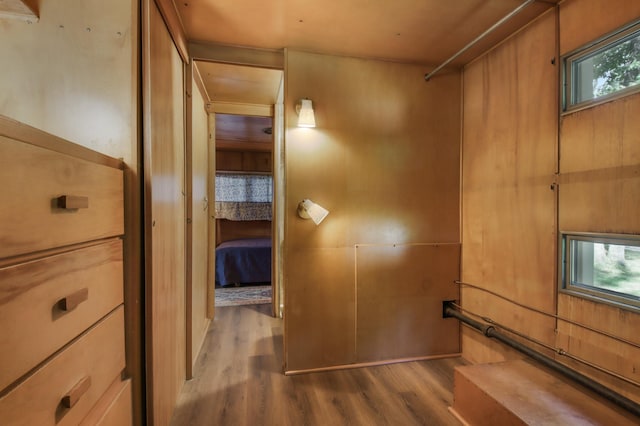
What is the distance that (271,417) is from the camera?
1625mm

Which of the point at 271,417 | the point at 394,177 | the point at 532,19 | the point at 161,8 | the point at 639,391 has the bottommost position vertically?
the point at 271,417

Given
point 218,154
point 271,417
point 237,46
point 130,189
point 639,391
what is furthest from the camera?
point 218,154

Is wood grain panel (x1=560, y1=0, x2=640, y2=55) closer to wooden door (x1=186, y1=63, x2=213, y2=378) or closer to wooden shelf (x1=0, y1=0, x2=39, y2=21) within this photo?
wooden door (x1=186, y1=63, x2=213, y2=378)

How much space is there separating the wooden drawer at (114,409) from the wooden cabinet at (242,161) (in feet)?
15.8

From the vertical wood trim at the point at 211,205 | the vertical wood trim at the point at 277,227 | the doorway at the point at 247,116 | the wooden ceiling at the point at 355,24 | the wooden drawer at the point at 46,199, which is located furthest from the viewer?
the vertical wood trim at the point at 277,227

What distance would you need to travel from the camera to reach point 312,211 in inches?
78.1

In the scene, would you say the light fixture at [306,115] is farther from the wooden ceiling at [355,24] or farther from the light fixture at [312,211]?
the light fixture at [312,211]

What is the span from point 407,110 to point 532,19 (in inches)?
34.2

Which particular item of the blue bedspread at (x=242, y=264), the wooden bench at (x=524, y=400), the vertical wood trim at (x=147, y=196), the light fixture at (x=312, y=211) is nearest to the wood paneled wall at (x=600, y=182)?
the wooden bench at (x=524, y=400)

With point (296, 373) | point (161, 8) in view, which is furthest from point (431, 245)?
point (161, 8)

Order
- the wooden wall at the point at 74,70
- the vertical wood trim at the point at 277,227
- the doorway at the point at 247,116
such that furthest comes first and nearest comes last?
the vertical wood trim at the point at 277,227
the doorway at the point at 247,116
the wooden wall at the point at 74,70

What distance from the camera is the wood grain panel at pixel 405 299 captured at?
2.16 meters

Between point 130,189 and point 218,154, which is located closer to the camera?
point 130,189

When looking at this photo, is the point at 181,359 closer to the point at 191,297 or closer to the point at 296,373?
the point at 191,297
